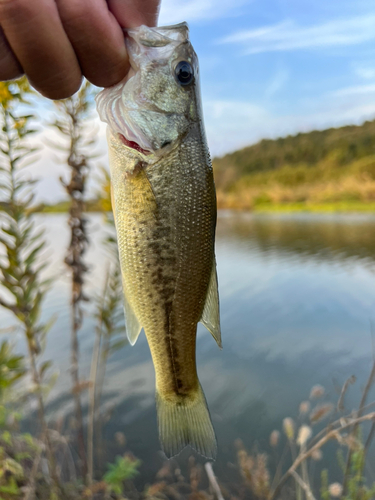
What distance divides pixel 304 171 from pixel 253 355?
30362 millimetres

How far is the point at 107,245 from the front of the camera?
7.73 ft

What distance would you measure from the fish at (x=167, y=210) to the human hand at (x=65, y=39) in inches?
4.1

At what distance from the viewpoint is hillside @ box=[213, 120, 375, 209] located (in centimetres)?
2580

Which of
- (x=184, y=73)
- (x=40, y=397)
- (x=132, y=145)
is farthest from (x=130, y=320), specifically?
(x=40, y=397)

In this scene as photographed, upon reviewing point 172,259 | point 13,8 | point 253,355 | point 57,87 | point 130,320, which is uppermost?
point 13,8

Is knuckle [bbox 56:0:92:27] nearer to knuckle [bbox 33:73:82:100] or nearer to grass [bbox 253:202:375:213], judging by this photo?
knuckle [bbox 33:73:82:100]

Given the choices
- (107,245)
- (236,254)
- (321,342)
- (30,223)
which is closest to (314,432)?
(321,342)

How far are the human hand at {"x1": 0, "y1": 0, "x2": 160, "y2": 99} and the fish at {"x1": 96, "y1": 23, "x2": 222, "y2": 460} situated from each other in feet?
0.34

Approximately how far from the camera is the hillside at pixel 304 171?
25797 millimetres

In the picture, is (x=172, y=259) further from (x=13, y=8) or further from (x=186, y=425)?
(x=13, y=8)

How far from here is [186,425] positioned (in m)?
1.02

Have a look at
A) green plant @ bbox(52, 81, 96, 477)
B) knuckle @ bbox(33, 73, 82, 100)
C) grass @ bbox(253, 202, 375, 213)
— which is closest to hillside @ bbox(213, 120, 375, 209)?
grass @ bbox(253, 202, 375, 213)

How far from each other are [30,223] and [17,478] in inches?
77.7

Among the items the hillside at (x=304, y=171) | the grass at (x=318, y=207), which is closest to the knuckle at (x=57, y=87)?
the grass at (x=318, y=207)
